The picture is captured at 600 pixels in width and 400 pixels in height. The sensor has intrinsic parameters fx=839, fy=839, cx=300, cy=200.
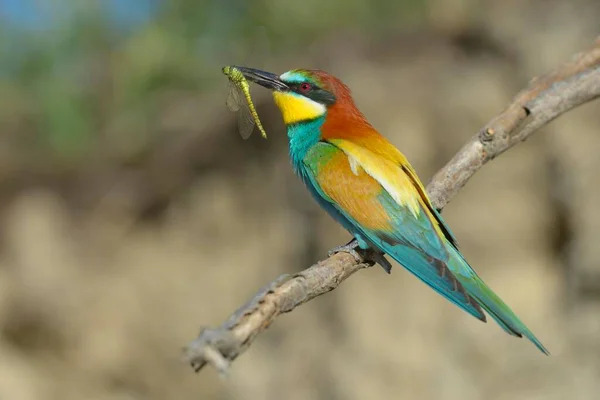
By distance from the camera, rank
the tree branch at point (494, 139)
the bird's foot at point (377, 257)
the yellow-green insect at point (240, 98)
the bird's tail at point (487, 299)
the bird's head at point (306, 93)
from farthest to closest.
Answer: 1. the bird's head at point (306, 93)
2. the yellow-green insect at point (240, 98)
3. the bird's foot at point (377, 257)
4. the bird's tail at point (487, 299)
5. the tree branch at point (494, 139)

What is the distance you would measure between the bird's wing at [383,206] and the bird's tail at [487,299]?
0.02 metres

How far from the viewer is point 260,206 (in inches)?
→ 178

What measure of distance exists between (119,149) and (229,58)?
81 cm

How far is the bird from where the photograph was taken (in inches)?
87.6

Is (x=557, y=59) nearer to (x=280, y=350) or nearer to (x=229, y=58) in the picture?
(x=229, y=58)

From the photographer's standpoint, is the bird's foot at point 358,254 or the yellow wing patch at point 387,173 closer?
the bird's foot at point 358,254

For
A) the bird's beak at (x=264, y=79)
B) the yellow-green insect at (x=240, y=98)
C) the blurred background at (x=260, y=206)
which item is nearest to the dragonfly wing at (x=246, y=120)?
the yellow-green insect at (x=240, y=98)

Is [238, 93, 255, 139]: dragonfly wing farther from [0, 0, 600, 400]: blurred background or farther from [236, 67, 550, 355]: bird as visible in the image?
[0, 0, 600, 400]: blurred background

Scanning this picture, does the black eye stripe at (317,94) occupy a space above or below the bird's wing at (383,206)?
above

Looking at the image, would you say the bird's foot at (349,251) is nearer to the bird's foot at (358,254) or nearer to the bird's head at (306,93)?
the bird's foot at (358,254)

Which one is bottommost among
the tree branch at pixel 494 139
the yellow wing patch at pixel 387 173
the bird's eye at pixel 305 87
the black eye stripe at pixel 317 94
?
the tree branch at pixel 494 139

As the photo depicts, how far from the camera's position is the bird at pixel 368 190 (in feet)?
7.30

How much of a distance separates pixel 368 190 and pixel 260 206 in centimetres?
211

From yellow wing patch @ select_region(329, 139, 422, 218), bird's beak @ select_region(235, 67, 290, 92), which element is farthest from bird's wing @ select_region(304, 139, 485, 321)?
bird's beak @ select_region(235, 67, 290, 92)
